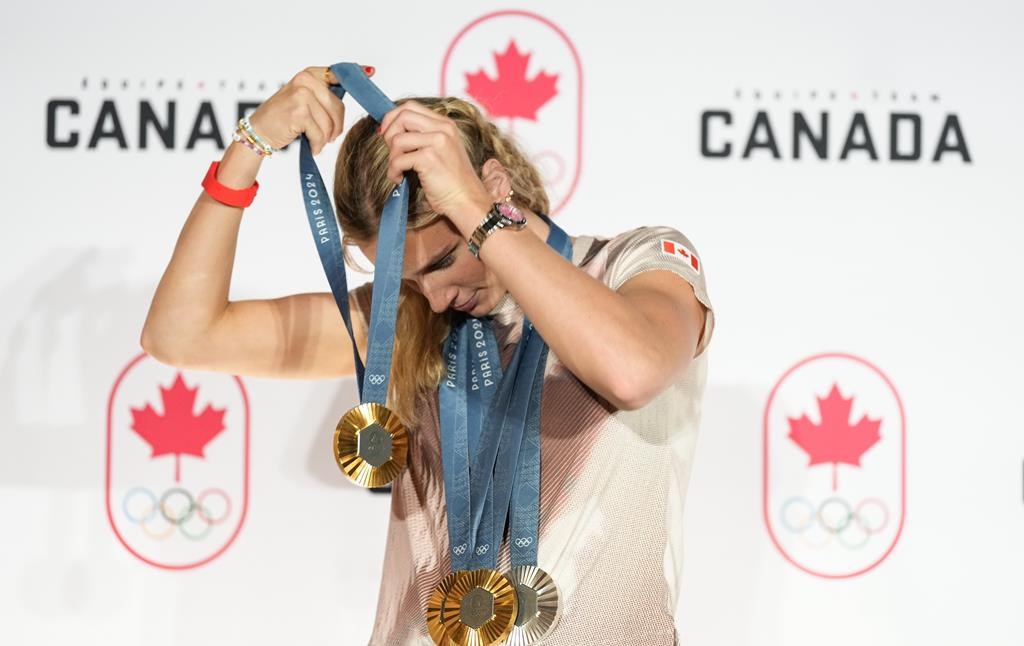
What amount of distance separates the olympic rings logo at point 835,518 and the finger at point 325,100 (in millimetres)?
1023

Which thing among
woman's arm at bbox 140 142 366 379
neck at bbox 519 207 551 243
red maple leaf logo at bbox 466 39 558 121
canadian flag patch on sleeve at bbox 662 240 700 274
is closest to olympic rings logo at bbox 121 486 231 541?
woman's arm at bbox 140 142 366 379

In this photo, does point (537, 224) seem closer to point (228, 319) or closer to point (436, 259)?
point (436, 259)

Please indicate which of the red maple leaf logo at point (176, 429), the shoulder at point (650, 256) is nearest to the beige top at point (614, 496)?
the shoulder at point (650, 256)

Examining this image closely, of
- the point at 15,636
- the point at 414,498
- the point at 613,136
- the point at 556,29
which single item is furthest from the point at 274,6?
the point at 15,636

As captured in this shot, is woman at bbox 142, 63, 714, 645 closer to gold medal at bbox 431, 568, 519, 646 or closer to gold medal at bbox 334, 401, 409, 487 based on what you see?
gold medal at bbox 431, 568, 519, 646

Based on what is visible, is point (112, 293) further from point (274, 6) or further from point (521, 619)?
point (521, 619)

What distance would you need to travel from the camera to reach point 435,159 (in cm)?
115

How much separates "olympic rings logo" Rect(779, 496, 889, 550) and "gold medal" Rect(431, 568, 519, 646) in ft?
2.64

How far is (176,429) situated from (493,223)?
3.61 ft

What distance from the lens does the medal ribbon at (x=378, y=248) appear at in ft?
4.17

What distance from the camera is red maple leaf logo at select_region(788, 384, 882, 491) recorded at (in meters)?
1.99

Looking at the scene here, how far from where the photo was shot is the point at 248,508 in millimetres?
2043

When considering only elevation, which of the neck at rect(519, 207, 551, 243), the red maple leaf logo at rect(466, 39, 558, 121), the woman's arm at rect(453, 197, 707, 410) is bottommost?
the woman's arm at rect(453, 197, 707, 410)

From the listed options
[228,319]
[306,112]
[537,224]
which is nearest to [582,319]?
[537,224]
